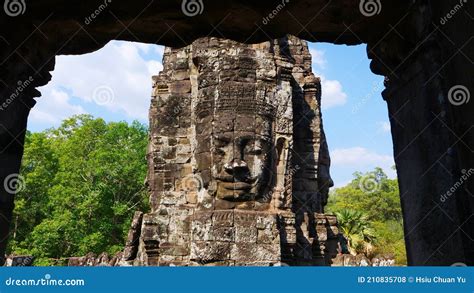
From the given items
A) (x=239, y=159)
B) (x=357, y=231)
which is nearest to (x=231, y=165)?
(x=239, y=159)

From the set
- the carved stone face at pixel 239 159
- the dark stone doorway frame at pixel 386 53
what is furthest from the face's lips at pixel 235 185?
the dark stone doorway frame at pixel 386 53

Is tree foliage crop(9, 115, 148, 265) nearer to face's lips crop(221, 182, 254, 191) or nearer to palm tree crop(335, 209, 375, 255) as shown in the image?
palm tree crop(335, 209, 375, 255)

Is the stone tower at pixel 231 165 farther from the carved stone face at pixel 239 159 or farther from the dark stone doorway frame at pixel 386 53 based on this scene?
the dark stone doorway frame at pixel 386 53

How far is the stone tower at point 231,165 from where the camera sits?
24.1ft

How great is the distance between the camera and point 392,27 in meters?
2.38

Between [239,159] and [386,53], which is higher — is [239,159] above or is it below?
above

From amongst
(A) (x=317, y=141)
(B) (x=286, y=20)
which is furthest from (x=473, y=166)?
(A) (x=317, y=141)

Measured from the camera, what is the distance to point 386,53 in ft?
8.09

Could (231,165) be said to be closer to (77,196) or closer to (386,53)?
(386,53)

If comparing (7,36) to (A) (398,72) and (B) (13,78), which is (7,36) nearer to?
(B) (13,78)

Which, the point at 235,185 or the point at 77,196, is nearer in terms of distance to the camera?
the point at 235,185

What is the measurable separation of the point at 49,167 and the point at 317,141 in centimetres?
1750

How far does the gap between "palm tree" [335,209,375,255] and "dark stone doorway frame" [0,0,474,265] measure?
56.4 feet

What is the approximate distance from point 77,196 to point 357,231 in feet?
45.6
